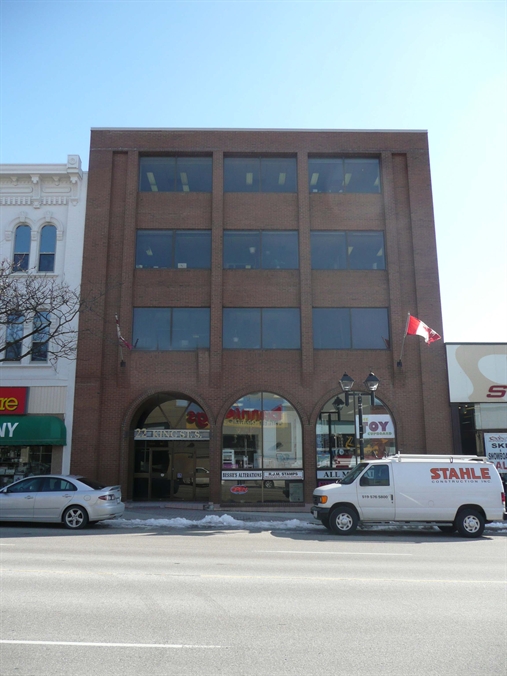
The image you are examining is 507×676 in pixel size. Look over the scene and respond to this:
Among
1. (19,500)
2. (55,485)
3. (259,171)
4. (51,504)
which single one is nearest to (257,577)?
(51,504)

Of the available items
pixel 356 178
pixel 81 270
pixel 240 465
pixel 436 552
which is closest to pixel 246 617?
pixel 436 552

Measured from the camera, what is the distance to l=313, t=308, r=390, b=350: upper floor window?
75.4ft

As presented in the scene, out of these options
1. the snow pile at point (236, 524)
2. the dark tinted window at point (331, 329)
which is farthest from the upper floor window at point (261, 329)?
the snow pile at point (236, 524)

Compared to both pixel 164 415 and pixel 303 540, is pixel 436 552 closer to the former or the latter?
pixel 303 540

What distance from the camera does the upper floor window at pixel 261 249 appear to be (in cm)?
2372

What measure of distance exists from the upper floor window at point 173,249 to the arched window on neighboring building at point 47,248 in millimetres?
3523

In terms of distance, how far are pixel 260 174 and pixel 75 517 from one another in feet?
52.3

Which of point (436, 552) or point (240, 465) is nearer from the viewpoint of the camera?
point (436, 552)

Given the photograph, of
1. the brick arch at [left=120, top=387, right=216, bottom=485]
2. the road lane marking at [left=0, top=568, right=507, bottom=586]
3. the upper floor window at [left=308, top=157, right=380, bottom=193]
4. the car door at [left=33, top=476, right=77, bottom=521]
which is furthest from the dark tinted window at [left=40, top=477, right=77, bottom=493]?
the upper floor window at [left=308, top=157, right=380, bottom=193]

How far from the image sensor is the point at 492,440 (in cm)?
2208

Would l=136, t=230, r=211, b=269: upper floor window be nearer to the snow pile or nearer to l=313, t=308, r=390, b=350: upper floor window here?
l=313, t=308, r=390, b=350: upper floor window

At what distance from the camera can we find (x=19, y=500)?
51.2ft

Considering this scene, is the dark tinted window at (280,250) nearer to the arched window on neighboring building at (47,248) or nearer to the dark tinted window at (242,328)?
the dark tinted window at (242,328)

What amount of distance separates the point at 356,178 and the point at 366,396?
954cm
